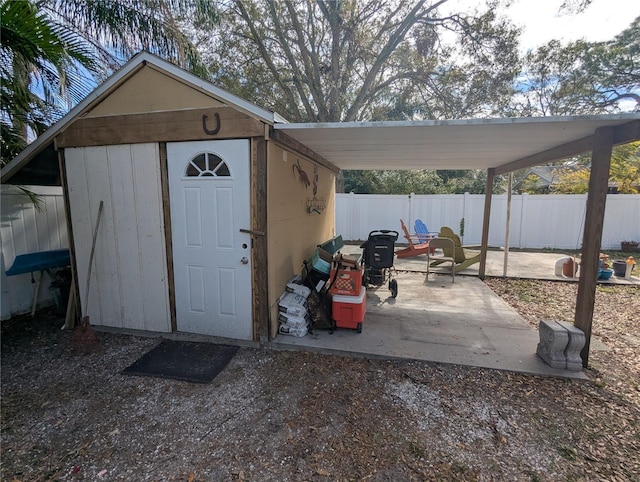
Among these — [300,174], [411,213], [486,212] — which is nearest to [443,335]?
[300,174]

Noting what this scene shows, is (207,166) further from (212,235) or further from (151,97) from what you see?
(151,97)

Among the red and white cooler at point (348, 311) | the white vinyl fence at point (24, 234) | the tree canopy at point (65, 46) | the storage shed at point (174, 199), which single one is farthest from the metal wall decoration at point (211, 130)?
the white vinyl fence at point (24, 234)

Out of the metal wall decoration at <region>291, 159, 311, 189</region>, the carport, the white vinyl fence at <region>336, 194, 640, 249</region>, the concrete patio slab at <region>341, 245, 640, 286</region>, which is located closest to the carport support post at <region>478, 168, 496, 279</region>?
the concrete patio slab at <region>341, 245, 640, 286</region>

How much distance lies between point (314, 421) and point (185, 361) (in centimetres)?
160

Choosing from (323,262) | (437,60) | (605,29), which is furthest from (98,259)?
(605,29)

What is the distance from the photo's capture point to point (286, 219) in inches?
155

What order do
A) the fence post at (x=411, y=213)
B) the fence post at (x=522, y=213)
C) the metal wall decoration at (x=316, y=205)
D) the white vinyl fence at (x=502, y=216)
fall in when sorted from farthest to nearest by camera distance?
the fence post at (x=411, y=213) < the fence post at (x=522, y=213) < the white vinyl fence at (x=502, y=216) < the metal wall decoration at (x=316, y=205)

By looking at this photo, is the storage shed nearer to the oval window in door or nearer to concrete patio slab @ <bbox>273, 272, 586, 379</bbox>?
the oval window in door

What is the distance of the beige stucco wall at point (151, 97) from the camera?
3273 mm

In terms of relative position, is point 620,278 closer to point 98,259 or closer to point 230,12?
point 98,259

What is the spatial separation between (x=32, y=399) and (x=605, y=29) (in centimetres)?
1825

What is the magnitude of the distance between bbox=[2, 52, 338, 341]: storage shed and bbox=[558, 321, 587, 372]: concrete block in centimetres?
300

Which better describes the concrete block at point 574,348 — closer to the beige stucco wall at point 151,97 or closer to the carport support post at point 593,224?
the carport support post at point 593,224

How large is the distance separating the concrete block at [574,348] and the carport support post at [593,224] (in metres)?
0.09
